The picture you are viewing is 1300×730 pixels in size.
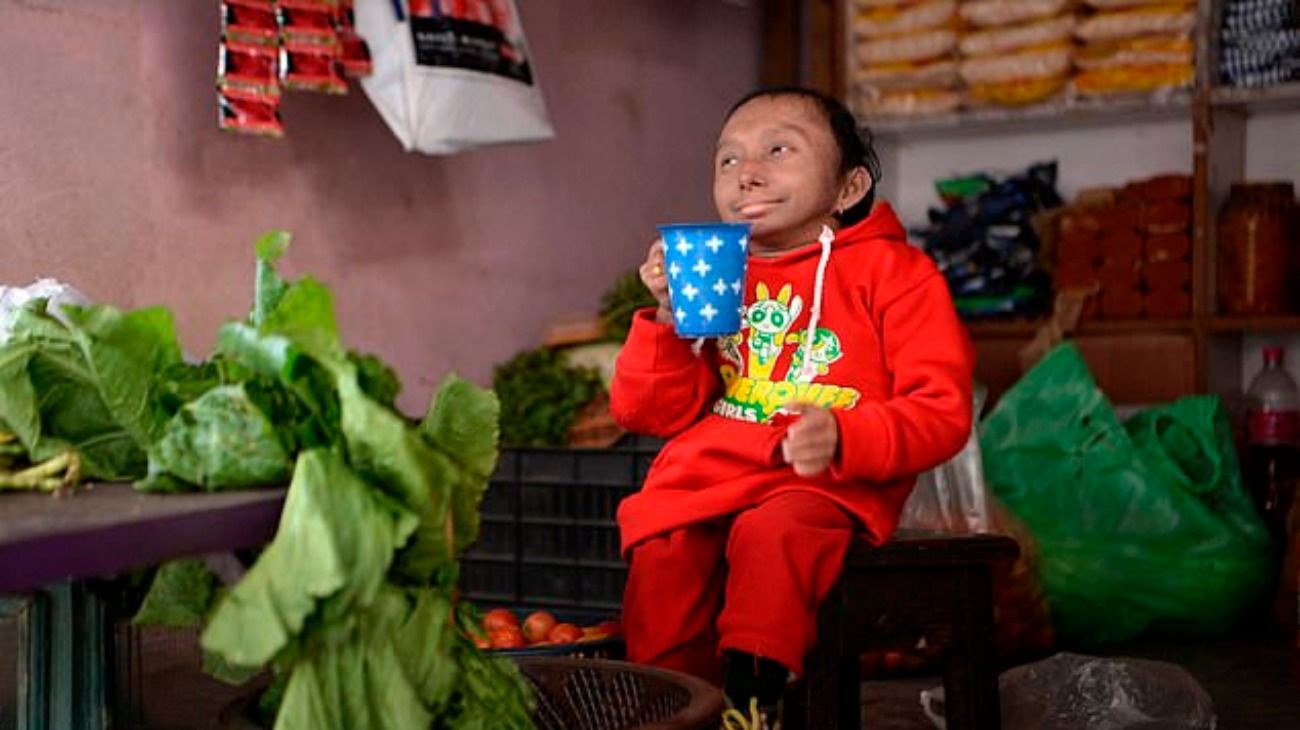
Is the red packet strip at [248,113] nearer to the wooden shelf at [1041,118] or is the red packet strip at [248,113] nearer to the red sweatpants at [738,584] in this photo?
the red sweatpants at [738,584]

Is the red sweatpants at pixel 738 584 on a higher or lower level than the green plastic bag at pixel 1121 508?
higher

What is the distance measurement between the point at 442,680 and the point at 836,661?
102 centimetres

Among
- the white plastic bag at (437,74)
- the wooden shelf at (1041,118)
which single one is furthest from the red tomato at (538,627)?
the wooden shelf at (1041,118)

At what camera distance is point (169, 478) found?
142cm

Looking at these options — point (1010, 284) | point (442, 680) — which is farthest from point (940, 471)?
point (442, 680)

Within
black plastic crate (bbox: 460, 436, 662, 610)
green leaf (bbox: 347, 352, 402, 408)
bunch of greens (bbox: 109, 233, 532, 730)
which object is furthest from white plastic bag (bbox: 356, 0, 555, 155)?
green leaf (bbox: 347, 352, 402, 408)

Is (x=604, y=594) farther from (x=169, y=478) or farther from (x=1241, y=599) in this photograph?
(x=169, y=478)

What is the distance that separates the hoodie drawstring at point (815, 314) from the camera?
101 inches

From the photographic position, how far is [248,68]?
12.5 feet

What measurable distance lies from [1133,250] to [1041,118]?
56 centimetres

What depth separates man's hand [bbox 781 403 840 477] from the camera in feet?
7.16

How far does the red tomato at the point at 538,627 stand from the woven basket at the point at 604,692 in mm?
902

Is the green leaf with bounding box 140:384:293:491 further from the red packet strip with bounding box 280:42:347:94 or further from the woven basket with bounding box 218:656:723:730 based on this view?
the red packet strip with bounding box 280:42:347:94

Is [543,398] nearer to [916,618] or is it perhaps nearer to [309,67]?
[309,67]
